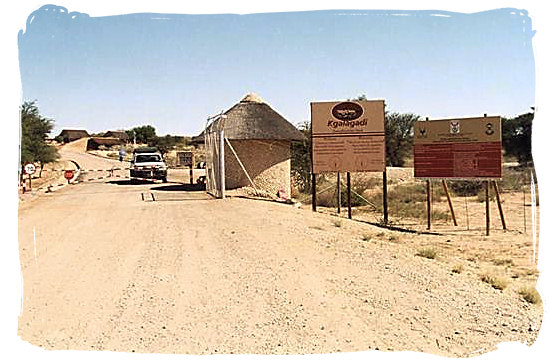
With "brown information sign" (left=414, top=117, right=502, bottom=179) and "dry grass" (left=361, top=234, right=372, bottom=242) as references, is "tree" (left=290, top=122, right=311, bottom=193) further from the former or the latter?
"dry grass" (left=361, top=234, right=372, bottom=242)

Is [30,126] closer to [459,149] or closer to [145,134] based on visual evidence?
[459,149]

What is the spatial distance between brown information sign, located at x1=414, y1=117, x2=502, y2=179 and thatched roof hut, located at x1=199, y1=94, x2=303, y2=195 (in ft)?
21.9

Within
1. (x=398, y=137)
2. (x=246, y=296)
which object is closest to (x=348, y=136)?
(x=246, y=296)

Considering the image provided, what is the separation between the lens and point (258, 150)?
22125mm

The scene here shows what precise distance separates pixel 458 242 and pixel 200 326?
10806 millimetres

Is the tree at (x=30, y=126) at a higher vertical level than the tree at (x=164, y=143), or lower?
lower

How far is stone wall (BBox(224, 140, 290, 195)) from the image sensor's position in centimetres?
2188

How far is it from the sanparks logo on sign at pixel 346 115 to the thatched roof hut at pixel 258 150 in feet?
16.3

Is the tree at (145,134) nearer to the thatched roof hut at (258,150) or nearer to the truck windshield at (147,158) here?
the truck windshield at (147,158)

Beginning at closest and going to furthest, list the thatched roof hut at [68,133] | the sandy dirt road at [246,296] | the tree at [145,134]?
the sandy dirt road at [246,296] < the thatched roof hut at [68,133] < the tree at [145,134]

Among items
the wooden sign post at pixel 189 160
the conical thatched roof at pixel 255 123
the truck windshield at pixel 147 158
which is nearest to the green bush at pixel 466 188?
the conical thatched roof at pixel 255 123

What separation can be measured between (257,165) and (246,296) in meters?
15.8

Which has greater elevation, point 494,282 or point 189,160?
point 189,160

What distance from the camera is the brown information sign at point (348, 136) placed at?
1716cm
